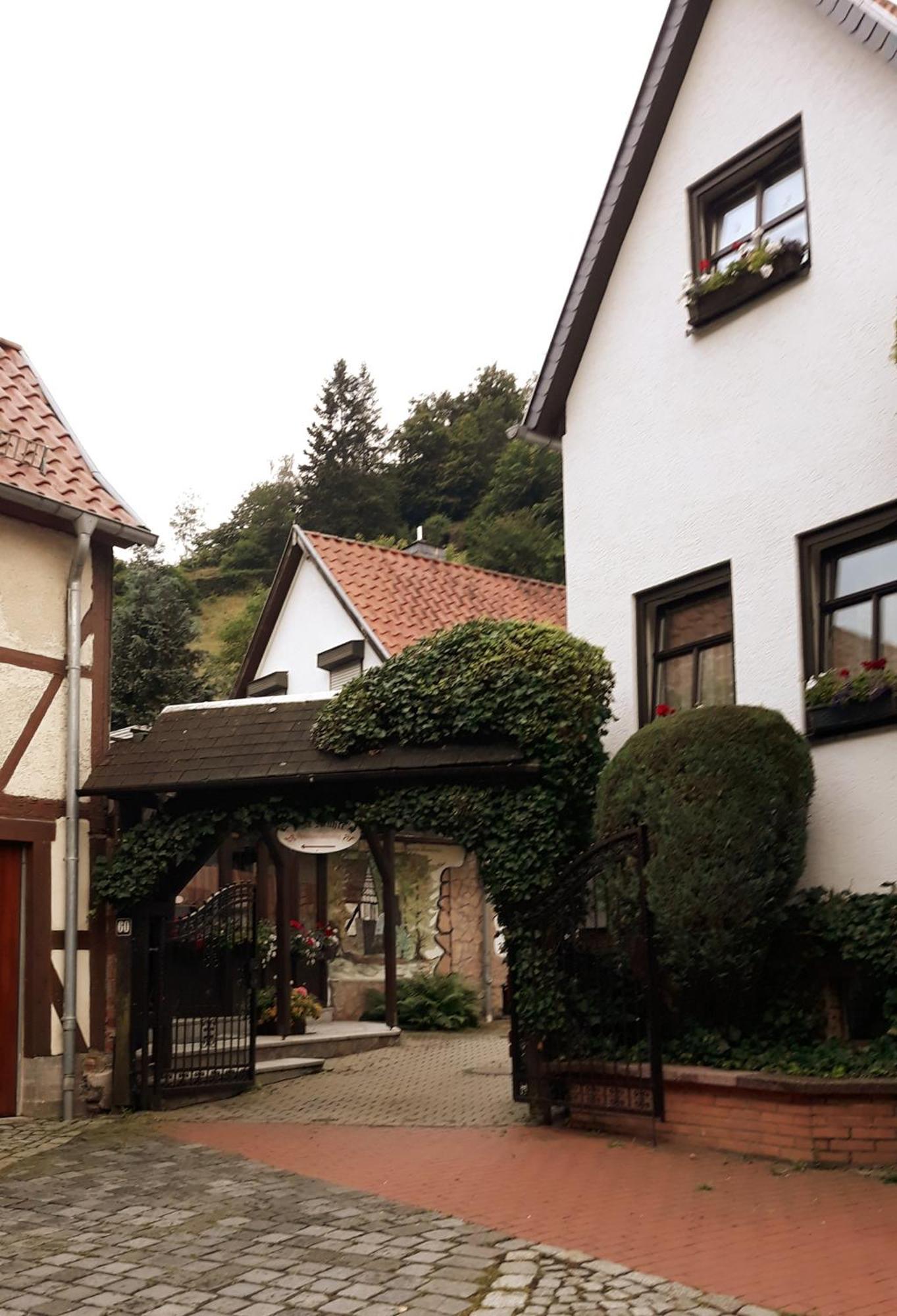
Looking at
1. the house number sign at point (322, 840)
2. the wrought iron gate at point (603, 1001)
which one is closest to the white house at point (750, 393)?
the wrought iron gate at point (603, 1001)

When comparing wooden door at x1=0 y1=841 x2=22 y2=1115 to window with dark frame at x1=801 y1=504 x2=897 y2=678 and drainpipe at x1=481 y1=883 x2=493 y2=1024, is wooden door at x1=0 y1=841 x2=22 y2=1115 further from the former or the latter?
drainpipe at x1=481 y1=883 x2=493 y2=1024

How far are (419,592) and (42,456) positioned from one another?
10299 millimetres

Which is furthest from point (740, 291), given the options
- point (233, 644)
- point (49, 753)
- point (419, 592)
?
point (233, 644)

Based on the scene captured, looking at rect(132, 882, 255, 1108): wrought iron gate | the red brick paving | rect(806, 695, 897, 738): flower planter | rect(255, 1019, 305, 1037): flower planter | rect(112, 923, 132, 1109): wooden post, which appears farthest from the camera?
rect(255, 1019, 305, 1037): flower planter

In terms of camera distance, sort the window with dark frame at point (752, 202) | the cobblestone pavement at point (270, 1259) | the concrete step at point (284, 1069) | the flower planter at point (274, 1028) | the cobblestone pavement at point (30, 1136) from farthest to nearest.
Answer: the flower planter at point (274, 1028)
the concrete step at point (284, 1069)
the window with dark frame at point (752, 202)
the cobblestone pavement at point (30, 1136)
the cobblestone pavement at point (270, 1259)

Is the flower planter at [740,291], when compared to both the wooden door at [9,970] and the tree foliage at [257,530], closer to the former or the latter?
the wooden door at [9,970]

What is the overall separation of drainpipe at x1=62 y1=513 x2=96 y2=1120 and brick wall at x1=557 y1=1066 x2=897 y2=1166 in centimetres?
506

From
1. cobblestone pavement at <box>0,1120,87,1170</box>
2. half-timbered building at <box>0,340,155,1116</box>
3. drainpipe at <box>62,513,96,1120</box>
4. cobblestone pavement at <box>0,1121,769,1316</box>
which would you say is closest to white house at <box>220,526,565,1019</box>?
half-timbered building at <box>0,340,155,1116</box>

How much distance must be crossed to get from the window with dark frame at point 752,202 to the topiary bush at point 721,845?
391 cm

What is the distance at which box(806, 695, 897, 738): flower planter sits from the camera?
9.41 metres

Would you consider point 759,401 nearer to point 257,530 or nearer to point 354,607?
point 354,607

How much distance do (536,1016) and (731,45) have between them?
8.02 metres

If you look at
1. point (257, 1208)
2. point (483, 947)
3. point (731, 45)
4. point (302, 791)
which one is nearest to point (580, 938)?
point (302, 791)

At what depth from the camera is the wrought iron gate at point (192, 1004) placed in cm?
1241
